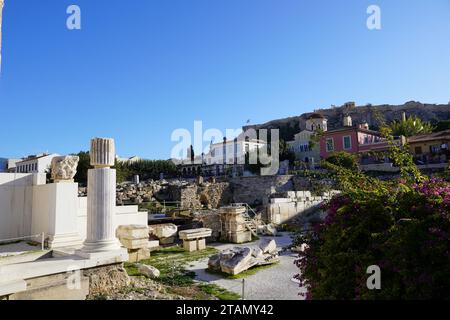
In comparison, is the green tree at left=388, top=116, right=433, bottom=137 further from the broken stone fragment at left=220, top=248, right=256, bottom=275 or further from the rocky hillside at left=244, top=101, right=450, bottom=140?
the broken stone fragment at left=220, top=248, right=256, bottom=275

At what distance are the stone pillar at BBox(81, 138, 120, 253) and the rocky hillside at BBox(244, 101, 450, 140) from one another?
63.7m

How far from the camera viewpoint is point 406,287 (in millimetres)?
2941

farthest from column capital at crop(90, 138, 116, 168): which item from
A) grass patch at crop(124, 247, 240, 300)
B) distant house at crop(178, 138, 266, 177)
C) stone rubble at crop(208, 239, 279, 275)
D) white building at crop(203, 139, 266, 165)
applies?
white building at crop(203, 139, 266, 165)

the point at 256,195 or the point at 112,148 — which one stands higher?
the point at 112,148

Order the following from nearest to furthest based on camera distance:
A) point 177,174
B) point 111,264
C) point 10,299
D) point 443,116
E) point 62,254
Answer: point 10,299 → point 111,264 → point 62,254 → point 177,174 → point 443,116

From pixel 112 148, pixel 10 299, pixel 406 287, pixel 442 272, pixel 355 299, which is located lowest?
pixel 10 299

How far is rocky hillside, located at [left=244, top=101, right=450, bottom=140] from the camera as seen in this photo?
6844 centimetres

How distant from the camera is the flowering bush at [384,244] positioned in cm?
292

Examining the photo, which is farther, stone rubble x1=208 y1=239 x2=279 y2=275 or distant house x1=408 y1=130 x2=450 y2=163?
distant house x1=408 y1=130 x2=450 y2=163

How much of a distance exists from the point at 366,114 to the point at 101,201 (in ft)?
244
